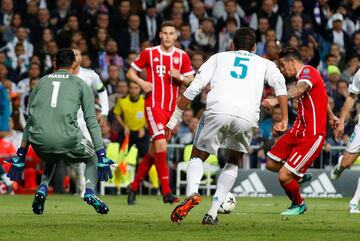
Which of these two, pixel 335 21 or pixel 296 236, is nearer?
pixel 296 236

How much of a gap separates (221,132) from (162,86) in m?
5.09

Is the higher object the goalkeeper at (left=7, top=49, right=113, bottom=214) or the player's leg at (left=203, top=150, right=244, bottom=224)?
the goalkeeper at (left=7, top=49, right=113, bottom=214)

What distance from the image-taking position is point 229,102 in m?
13.2

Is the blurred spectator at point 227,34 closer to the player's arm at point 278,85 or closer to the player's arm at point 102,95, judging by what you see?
the player's arm at point 102,95

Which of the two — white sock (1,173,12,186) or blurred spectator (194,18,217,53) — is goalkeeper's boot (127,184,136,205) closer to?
white sock (1,173,12,186)

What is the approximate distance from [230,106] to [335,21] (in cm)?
1541

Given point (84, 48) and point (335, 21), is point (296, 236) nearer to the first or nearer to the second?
point (84, 48)

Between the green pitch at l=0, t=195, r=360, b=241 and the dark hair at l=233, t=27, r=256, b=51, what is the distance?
199 cm

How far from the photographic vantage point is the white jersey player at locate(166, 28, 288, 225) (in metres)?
13.2

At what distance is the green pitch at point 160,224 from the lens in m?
11.7

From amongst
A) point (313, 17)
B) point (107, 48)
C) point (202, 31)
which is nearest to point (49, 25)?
point (107, 48)

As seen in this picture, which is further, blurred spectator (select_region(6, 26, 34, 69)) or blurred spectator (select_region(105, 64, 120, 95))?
blurred spectator (select_region(6, 26, 34, 69))

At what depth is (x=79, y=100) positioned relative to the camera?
14.2 metres

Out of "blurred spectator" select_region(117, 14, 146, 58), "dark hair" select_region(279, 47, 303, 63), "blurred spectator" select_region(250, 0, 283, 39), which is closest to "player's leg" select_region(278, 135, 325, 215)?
"dark hair" select_region(279, 47, 303, 63)
